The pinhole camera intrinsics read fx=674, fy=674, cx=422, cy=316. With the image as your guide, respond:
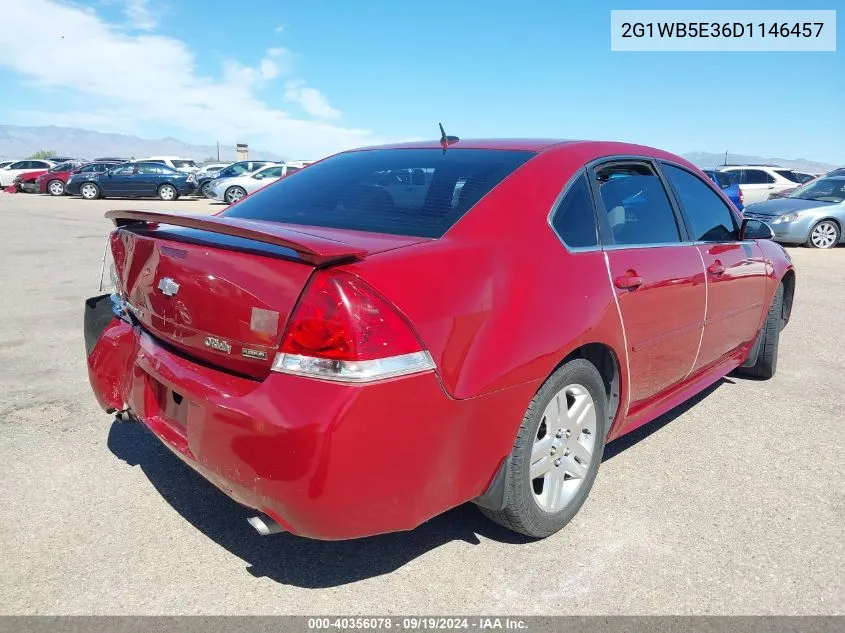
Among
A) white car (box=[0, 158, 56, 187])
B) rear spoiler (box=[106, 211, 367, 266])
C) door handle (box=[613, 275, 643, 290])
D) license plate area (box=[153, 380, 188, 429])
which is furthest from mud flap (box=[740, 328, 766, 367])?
white car (box=[0, 158, 56, 187])

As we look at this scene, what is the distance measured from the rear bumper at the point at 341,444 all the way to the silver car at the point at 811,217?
13.1m

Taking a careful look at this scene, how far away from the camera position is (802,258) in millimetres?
12203

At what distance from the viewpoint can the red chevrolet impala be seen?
6.62ft

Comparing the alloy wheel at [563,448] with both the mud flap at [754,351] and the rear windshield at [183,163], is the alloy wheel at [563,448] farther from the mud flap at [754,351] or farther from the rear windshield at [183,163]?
the rear windshield at [183,163]

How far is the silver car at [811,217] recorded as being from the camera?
44.6 feet

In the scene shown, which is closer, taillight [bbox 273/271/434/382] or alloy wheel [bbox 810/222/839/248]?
taillight [bbox 273/271/434/382]

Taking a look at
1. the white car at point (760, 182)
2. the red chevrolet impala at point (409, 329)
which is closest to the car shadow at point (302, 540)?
the red chevrolet impala at point (409, 329)

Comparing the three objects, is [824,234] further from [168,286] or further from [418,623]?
[168,286]

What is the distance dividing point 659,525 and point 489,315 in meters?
1.33

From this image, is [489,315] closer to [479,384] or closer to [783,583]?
[479,384]

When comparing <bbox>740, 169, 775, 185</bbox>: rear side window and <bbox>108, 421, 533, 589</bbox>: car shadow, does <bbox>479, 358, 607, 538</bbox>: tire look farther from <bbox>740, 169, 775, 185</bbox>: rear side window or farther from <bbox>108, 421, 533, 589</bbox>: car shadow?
<bbox>740, 169, 775, 185</bbox>: rear side window

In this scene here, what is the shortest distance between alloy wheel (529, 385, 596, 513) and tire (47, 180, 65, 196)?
30781 millimetres

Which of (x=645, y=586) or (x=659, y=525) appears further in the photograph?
(x=659, y=525)

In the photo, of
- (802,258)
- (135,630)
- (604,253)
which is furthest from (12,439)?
(802,258)
